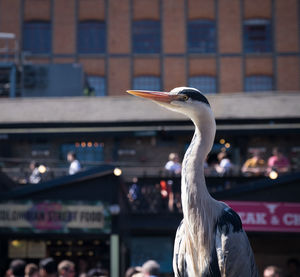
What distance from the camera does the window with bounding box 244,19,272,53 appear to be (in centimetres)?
4000

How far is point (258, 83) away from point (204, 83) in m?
3.29

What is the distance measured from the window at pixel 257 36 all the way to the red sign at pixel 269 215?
25.3m

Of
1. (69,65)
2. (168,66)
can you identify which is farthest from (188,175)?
(168,66)

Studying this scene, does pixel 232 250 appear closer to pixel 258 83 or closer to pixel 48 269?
pixel 48 269

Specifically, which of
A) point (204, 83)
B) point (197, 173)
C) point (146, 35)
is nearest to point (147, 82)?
point (146, 35)

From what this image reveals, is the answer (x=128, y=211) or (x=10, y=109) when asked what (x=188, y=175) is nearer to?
(x=128, y=211)

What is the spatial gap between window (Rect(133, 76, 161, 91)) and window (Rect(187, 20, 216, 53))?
279cm

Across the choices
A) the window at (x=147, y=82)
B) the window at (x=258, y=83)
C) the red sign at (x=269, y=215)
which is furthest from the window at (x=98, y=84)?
the red sign at (x=269, y=215)

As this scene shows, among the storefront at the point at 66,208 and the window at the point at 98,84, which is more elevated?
the window at the point at 98,84

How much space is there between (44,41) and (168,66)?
25.5 ft

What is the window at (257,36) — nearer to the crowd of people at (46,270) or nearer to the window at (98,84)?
the window at (98,84)

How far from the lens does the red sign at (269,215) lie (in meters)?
15.6

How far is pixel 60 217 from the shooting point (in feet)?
49.2

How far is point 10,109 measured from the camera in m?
23.5
